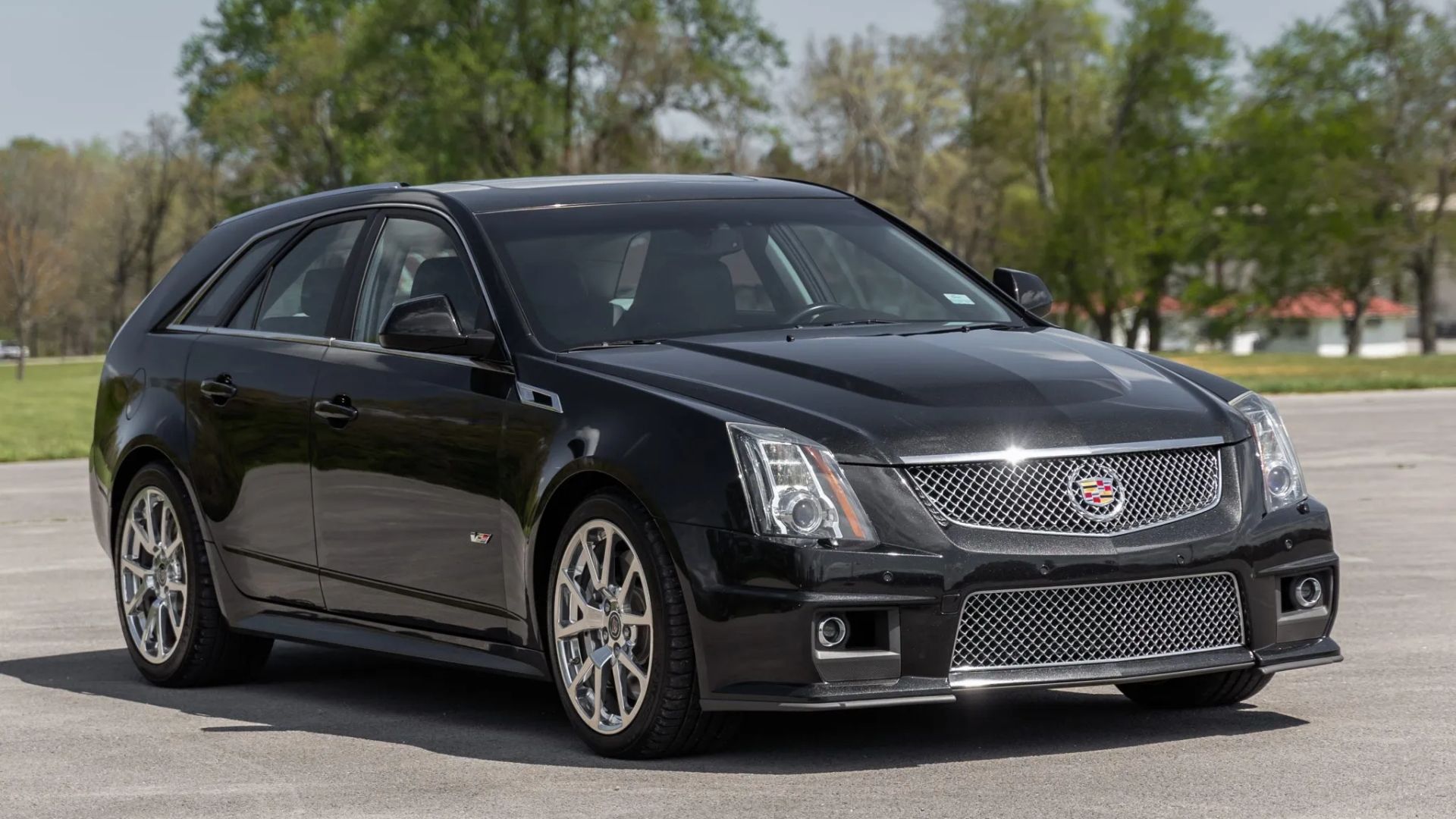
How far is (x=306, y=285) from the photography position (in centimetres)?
785

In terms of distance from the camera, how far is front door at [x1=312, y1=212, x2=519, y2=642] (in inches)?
257

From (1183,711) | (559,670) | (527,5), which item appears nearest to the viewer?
(559,670)

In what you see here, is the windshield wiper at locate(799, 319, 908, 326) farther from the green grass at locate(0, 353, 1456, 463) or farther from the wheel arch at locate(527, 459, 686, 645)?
the green grass at locate(0, 353, 1456, 463)

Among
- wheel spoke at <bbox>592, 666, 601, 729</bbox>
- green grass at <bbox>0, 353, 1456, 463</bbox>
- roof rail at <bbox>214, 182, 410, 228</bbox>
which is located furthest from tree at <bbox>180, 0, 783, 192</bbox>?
wheel spoke at <bbox>592, 666, 601, 729</bbox>

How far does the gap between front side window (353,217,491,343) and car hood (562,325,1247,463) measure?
701 mm

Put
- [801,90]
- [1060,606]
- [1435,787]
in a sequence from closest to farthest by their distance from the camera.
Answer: [1435,787] → [1060,606] → [801,90]

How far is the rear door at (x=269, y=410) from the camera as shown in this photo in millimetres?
7457

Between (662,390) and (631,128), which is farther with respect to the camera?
(631,128)

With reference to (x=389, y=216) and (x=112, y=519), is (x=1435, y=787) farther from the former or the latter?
(x=112, y=519)

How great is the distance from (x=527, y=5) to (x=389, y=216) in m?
58.7

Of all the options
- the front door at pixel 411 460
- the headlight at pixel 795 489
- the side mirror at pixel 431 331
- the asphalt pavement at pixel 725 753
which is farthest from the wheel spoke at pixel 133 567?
the headlight at pixel 795 489

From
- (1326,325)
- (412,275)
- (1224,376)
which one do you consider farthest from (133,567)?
(1326,325)

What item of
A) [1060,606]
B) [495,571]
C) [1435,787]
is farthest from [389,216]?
[1435,787]

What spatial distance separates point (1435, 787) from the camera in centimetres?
526
